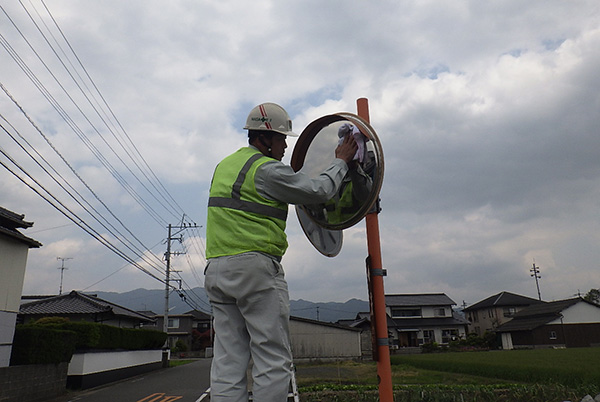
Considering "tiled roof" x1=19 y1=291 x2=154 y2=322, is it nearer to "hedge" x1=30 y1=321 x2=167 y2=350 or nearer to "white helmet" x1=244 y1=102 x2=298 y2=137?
"hedge" x1=30 y1=321 x2=167 y2=350

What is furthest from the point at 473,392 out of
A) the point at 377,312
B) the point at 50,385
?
the point at 50,385

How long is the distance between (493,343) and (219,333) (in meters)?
47.6

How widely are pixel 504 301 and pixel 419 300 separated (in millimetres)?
11669

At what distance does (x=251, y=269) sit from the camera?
1.84 meters

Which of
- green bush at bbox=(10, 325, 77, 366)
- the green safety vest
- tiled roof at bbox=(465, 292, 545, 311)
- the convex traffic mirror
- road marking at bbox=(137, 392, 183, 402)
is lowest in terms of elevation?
road marking at bbox=(137, 392, 183, 402)

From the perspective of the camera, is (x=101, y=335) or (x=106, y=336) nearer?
(x=101, y=335)

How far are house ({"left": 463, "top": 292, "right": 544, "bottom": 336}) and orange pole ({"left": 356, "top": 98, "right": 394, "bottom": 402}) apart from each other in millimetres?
53619

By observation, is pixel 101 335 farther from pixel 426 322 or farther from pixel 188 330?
pixel 188 330

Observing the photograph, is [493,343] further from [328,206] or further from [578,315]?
[328,206]

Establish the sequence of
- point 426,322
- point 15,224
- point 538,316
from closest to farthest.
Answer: point 15,224 < point 538,316 < point 426,322

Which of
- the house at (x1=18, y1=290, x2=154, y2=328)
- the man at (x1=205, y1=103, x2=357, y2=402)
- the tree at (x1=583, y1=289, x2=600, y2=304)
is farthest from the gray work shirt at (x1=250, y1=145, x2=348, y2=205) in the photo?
the tree at (x1=583, y1=289, x2=600, y2=304)

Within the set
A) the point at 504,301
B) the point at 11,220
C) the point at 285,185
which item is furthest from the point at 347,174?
the point at 504,301

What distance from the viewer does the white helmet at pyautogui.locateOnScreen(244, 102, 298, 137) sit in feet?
7.30

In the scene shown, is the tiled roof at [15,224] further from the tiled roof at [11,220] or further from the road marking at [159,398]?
the road marking at [159,398]
